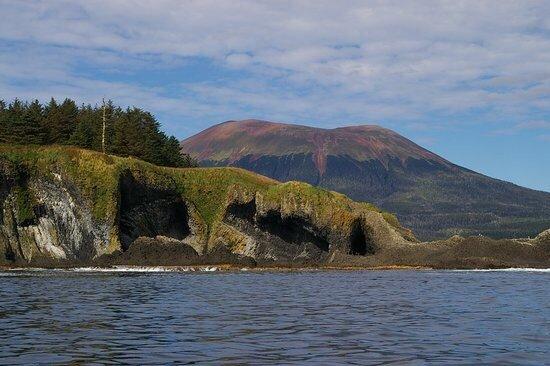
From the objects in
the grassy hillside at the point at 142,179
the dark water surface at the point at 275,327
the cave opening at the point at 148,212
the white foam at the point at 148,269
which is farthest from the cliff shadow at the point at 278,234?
the dark water surface at the point at 275,327

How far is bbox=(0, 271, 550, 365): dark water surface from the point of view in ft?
58.4

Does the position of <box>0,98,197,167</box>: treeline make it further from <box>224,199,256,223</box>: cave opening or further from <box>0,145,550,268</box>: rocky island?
<box>224,199,256,223</box>: cave opening

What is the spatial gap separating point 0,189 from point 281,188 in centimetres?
3712

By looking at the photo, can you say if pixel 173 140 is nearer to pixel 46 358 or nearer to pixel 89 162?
pixel 89 162

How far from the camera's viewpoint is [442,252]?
88750 millimetres

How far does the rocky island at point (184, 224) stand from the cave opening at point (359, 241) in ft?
0.49

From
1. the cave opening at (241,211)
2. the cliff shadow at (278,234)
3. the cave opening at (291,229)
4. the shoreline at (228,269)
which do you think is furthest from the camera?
the cave opening at (241,211)

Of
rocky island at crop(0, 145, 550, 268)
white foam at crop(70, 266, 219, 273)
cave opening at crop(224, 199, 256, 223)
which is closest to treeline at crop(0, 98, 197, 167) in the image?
rocky island at crop(0, 145, 550, 268)

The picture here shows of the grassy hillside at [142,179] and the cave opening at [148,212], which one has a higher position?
the grassy hillside at [142,179]

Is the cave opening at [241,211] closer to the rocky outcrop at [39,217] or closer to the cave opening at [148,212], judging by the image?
the cave opening at [148,212]

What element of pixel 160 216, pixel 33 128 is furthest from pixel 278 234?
pixel 33 128

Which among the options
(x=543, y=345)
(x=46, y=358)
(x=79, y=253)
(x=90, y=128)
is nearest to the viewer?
(x=46, y=358)

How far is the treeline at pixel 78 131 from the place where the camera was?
10538cm

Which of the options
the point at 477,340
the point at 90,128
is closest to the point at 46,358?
the point at 477,340
